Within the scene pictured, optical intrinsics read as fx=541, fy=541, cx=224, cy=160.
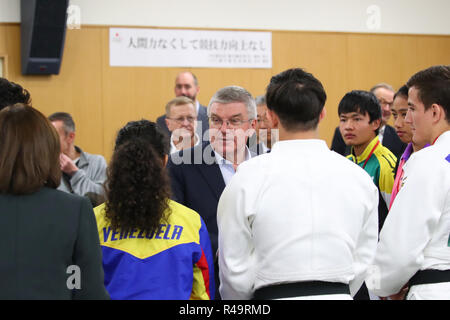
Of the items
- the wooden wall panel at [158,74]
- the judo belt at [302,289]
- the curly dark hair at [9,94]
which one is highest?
the wooden wall panel at [158,74]

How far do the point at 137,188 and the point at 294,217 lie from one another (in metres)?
0.58

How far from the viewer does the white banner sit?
6.32 metres

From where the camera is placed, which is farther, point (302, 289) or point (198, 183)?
point (198, 183)

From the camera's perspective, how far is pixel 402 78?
7.31 m

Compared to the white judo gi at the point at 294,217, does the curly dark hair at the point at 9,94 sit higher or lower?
higher

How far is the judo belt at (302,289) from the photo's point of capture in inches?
66.1

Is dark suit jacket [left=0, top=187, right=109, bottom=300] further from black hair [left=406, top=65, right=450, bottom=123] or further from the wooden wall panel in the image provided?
the wooden wall panel

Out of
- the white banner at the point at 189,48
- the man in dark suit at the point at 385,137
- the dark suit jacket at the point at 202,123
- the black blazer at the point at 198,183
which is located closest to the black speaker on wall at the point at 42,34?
the white banner at the point at 189,48

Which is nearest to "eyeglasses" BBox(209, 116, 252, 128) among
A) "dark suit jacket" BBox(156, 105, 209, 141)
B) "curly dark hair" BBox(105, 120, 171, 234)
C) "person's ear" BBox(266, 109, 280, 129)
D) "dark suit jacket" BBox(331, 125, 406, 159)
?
"curly dark hair" BBox(105, 120, 171, 234)

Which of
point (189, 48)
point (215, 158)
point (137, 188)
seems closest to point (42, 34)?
point (189, 48)

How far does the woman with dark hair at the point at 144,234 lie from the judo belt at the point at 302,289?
343 millimetres

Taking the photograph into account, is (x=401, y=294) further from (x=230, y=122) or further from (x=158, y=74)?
(x=158, y=74)

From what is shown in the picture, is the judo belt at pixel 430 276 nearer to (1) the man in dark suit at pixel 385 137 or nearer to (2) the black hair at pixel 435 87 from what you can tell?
(2) the black hair at pixel 435 87

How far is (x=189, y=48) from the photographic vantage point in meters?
6.49
